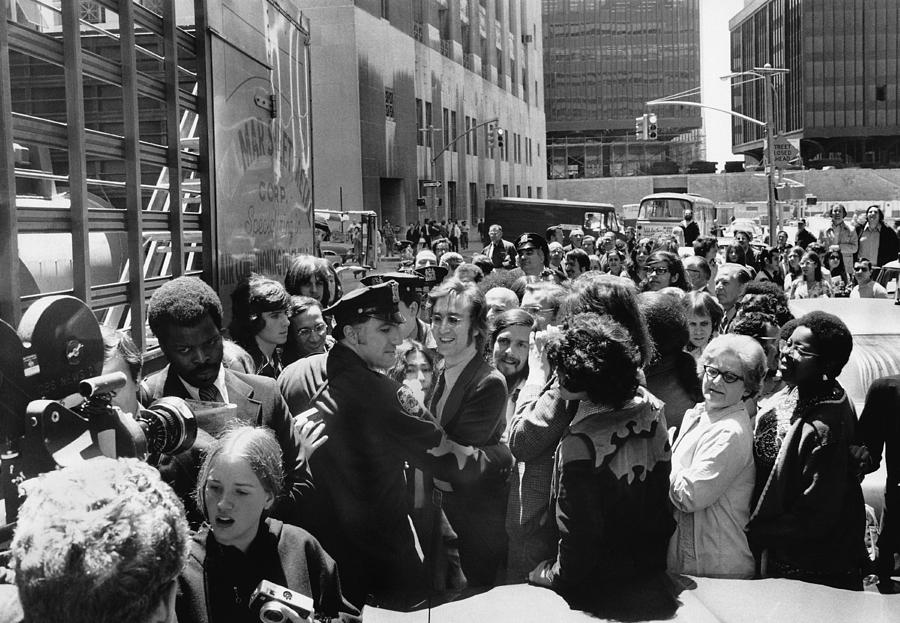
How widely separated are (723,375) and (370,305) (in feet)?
4.69

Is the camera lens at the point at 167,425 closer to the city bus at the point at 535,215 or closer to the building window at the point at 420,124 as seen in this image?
the city bus at the point at 535,215

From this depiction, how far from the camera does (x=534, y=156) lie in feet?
258

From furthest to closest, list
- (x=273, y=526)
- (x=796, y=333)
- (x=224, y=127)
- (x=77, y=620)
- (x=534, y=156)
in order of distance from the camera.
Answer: (x=534, y=156), (x=224, y=127), (x=796, y=333), (x=273, y=526), (x=77, y=620)

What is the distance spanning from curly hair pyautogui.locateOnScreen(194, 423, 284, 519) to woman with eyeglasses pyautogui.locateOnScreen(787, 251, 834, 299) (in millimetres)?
10294

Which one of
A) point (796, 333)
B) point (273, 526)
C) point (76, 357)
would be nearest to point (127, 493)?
point (76, 357)

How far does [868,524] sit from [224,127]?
387 cm

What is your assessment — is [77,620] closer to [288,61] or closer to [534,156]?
[288,61]

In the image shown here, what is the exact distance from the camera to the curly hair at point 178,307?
344 centimetres

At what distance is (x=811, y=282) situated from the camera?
483 inches

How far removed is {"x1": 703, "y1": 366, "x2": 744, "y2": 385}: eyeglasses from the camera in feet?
12.9

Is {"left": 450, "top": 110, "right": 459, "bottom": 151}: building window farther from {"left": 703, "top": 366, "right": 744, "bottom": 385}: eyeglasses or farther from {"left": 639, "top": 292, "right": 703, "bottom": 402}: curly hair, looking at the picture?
{"left": 703, "top": 366, "right": 744, "bottom": 385}: eyeglasses

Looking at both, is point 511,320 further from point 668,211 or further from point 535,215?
point 668,211

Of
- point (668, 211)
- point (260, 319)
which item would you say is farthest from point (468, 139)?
point (260, 319)

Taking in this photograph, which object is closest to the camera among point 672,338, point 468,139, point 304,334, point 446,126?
point 672,338
